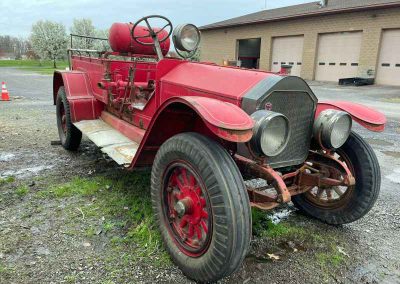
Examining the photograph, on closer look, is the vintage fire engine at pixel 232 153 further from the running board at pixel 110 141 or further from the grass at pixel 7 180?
the grass at pixel 7 180

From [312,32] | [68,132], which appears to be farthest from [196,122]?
[312,32]

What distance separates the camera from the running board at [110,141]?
3153mm

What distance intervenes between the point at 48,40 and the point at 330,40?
3662cm

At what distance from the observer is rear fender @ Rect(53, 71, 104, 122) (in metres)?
4.55

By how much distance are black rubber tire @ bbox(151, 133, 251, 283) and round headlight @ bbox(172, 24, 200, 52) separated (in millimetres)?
1512

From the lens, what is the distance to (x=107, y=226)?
9.25ft

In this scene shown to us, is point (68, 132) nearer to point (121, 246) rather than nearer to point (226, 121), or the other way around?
point (121, 246)

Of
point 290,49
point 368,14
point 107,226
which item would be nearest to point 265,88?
point 107,226

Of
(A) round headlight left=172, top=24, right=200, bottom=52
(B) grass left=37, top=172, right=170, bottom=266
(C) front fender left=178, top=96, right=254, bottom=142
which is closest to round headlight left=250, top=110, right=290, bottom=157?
(C) front fender left=178, top=96, right=254, bottom=142

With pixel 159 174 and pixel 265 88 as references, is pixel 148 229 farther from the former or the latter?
pixel 265 88

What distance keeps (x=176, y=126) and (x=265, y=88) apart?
0.80 m

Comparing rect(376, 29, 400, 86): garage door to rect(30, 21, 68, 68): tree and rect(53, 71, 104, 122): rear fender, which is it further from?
rect(30, 21, 68, 68): tree

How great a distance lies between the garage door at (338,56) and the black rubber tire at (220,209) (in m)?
19.9

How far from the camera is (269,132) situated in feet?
7.03
